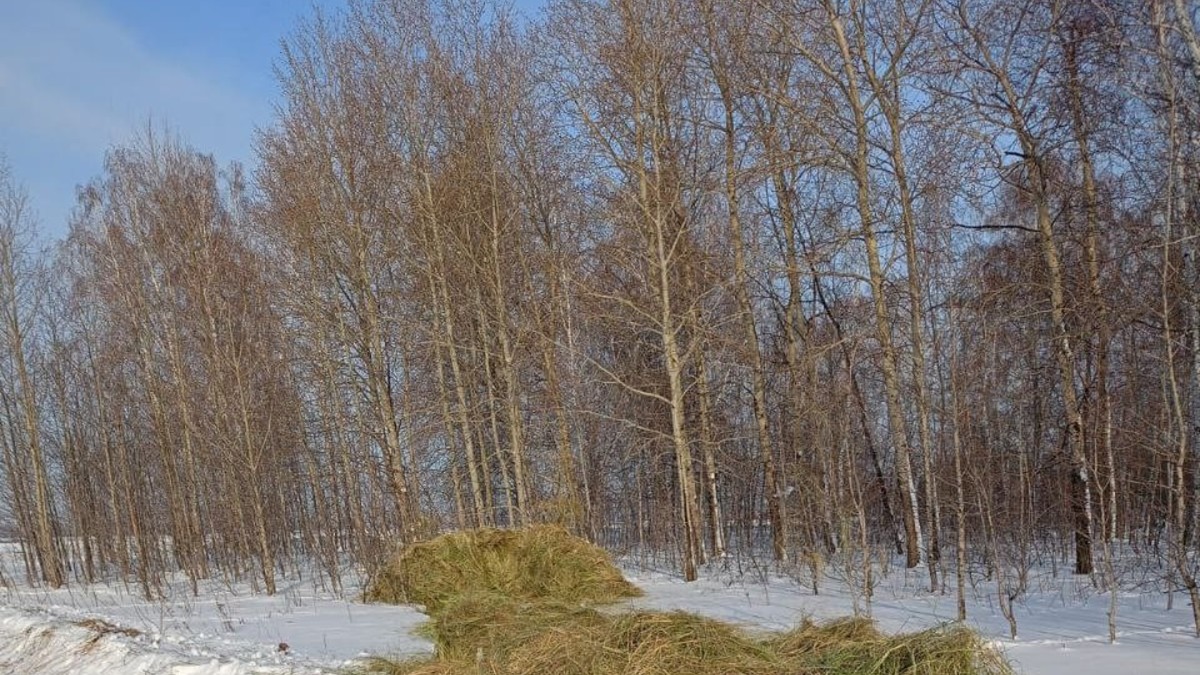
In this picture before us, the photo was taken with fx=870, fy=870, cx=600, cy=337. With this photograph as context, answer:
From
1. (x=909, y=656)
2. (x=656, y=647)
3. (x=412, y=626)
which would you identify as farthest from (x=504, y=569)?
(x=909, y=656)

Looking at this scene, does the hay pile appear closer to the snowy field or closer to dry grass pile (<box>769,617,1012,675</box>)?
dry grass pile (<box>769,617,1012,675</box>)

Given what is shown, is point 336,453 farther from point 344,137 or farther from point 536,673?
point 536,673

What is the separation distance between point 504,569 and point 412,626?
217 centimetres

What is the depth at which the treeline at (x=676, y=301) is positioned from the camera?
1086 cm

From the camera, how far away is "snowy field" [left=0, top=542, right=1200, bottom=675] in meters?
6.30

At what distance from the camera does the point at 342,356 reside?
16.3 m

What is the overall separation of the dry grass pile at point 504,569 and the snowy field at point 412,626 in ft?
1.49

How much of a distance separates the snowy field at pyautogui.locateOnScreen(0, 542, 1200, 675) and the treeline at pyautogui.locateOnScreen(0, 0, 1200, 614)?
731mm

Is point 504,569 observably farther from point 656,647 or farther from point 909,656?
point 909,656

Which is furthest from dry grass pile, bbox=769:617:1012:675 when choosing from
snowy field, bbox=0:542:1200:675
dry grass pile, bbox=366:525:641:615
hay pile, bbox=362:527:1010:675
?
dry grass pile, bbox=366:525:641:615

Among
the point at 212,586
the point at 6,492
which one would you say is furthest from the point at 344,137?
the point at 6,492

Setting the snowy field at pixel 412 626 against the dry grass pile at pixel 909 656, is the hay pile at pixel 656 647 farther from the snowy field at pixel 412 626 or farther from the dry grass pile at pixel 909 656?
the snowy field at pixel 412 626

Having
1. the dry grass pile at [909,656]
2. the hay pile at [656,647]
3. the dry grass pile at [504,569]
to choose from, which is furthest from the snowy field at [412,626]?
the dry grass pile at [909,656]

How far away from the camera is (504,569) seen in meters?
10.3
